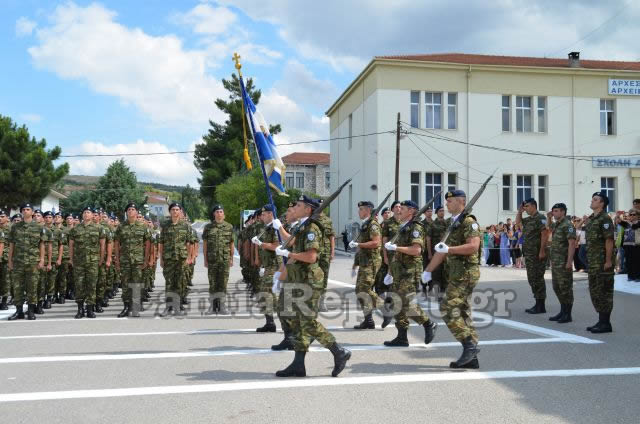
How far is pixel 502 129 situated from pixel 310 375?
3114 centimetres

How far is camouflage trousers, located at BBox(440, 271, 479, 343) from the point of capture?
6047 millimetres

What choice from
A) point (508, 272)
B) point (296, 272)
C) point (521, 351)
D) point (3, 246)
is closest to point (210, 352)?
point (296, 272)

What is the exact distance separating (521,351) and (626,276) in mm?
9121

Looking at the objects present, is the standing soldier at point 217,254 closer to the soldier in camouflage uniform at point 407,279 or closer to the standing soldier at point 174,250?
the standing soldier at point 174,250

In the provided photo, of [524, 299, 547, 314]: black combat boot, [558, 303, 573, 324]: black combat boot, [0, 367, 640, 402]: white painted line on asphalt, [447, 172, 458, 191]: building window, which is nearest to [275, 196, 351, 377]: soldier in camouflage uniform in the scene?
[0, 367, 640, 402]: white painted line on asphalt

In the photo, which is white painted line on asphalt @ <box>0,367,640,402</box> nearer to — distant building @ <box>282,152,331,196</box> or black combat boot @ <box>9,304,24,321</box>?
black combat boot @ <box>9,304,24,321</box>

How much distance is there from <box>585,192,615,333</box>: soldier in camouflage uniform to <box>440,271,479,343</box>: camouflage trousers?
303 centimetres

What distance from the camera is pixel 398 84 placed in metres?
33.2

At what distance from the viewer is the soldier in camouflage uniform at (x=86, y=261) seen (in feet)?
33.2

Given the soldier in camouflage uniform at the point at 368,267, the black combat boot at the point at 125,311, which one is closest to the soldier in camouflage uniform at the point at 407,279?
the soldier in camouflage uniform at the point at 368,267

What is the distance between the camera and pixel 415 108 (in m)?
33.8

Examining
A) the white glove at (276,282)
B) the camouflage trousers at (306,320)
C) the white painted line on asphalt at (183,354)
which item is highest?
the white glove at (276,282)

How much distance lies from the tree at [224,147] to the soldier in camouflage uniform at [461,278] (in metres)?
50.6

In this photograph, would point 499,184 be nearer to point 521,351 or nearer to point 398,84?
point 398,84
